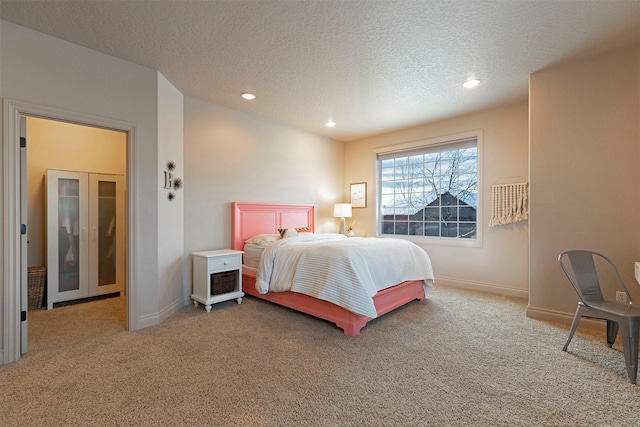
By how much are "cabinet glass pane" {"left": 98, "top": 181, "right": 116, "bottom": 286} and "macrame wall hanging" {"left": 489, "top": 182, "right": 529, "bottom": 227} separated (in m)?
5.45

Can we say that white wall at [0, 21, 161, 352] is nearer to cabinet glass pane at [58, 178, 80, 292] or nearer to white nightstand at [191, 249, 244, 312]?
white nightstand at [191, 249, 244, 312]

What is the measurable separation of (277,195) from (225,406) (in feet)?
11.2

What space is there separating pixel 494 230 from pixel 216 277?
12.9ft

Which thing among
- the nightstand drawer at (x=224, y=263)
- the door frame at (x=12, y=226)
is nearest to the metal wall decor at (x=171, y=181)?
the nightstand drawer at (x=224, y=263)

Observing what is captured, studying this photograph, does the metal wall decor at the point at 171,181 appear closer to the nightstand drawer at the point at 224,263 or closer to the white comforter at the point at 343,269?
the nightstand drawer at the point at 224,263

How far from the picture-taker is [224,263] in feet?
11.6

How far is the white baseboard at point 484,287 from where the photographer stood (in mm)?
3938

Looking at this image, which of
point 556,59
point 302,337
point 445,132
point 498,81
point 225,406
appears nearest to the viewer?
point 225,406

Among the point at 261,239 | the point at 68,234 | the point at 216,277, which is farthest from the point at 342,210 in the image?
the point at 68,234

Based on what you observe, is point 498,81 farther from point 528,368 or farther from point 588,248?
point 528,368

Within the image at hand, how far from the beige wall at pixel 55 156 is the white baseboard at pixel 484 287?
196 inches

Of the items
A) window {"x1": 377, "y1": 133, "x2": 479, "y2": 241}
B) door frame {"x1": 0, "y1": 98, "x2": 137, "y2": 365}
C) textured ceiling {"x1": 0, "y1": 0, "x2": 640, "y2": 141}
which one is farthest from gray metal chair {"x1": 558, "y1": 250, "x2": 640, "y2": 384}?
door frame {"x1": 0, "y1": 98, "x2": 137, "y2": 365}

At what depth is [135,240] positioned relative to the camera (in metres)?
2.84

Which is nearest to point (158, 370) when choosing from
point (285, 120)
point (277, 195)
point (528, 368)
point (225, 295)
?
point (225, 295)
